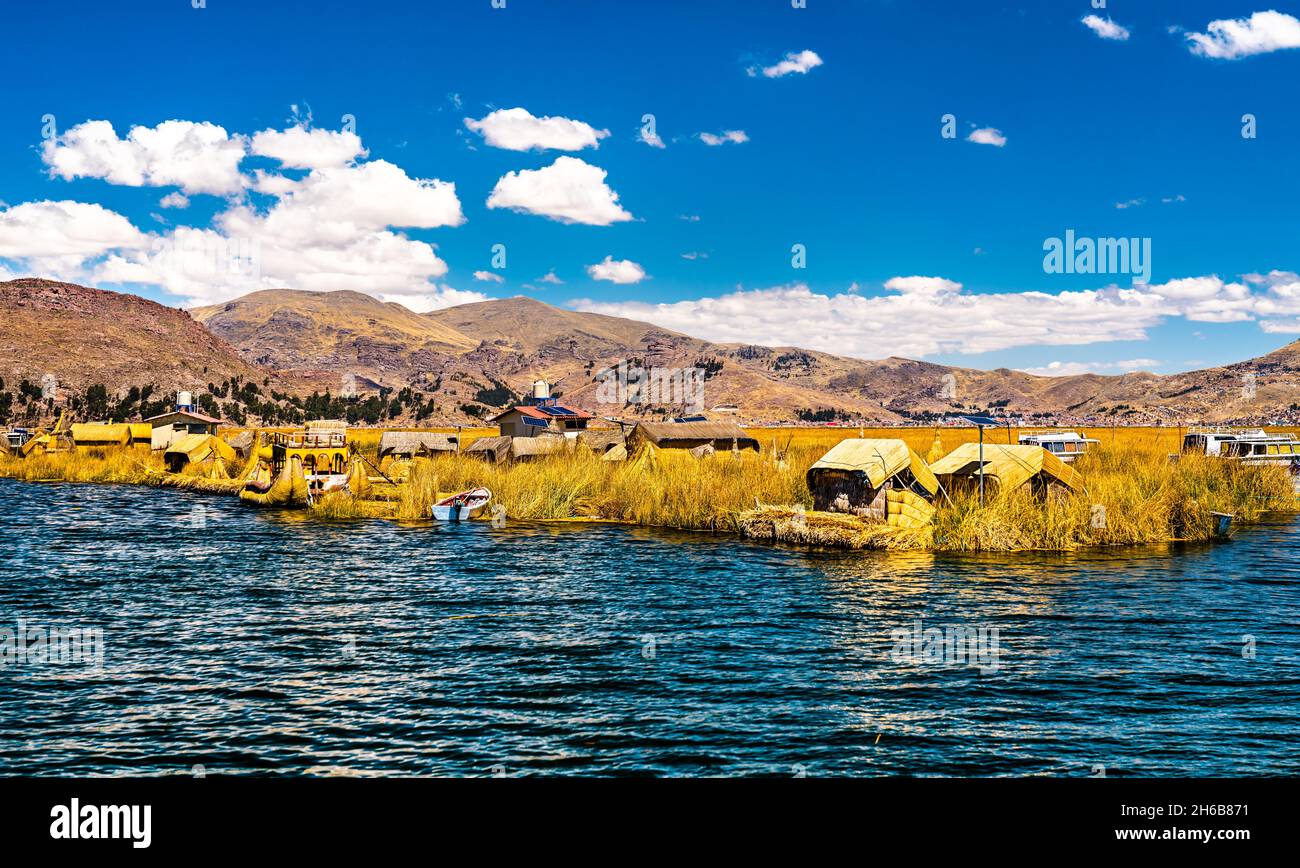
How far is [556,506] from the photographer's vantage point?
45.0 meters

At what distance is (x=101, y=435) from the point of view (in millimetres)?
90312

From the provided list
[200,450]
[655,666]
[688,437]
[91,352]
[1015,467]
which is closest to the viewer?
[655,666]

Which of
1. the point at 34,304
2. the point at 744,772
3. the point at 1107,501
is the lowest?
the point at 744,772

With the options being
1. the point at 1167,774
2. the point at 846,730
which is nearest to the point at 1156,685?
the point at 1167,774

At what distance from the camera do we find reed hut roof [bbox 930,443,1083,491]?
33.4 meters

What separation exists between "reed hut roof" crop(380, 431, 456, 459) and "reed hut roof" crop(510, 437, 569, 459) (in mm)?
18461

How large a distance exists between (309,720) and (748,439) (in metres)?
52.4

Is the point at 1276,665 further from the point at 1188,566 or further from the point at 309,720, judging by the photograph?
the point at 309,720

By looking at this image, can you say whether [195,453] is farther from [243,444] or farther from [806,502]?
[806,502]

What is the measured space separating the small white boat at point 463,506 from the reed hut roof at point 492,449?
16.3 m

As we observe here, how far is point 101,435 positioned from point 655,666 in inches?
3584

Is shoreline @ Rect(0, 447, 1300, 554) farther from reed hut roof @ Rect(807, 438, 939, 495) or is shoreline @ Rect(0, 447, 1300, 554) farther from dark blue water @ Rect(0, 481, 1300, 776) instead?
dark blue water @ Rect(0, 481, 1300, 776)

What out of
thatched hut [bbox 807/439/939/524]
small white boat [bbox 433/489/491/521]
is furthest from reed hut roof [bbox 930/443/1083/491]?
small white boat [bbox 433/489/491/521]

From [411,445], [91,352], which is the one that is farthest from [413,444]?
[91,352]
